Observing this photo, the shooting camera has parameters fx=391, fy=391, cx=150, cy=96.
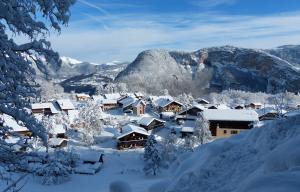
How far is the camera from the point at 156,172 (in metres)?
34.2

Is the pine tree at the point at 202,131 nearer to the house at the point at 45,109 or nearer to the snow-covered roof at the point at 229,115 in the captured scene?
the snow-covered roof at the point at 229,115

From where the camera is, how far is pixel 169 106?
244ft

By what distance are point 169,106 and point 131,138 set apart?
2591 centimetres

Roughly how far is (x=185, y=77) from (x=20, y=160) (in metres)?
189

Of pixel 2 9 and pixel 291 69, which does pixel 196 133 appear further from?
pixel 291 69

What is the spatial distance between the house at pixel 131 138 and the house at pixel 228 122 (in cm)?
850

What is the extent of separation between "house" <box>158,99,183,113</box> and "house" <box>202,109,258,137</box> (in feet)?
75.1

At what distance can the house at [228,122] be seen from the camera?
4981cm

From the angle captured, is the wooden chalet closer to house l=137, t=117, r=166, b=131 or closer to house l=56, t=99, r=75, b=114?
house l=56, t=99, r=75, b=114

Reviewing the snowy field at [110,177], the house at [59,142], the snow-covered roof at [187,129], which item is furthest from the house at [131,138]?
the house at [59,142]

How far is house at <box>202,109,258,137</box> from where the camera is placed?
49812 mm

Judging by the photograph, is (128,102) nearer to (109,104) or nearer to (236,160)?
(109,104)

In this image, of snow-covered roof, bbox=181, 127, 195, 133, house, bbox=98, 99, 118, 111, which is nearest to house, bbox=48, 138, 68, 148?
snow-covered roof, bbox=181, 127, 195, 133

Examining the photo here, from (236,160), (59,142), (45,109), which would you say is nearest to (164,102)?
(45,109)
